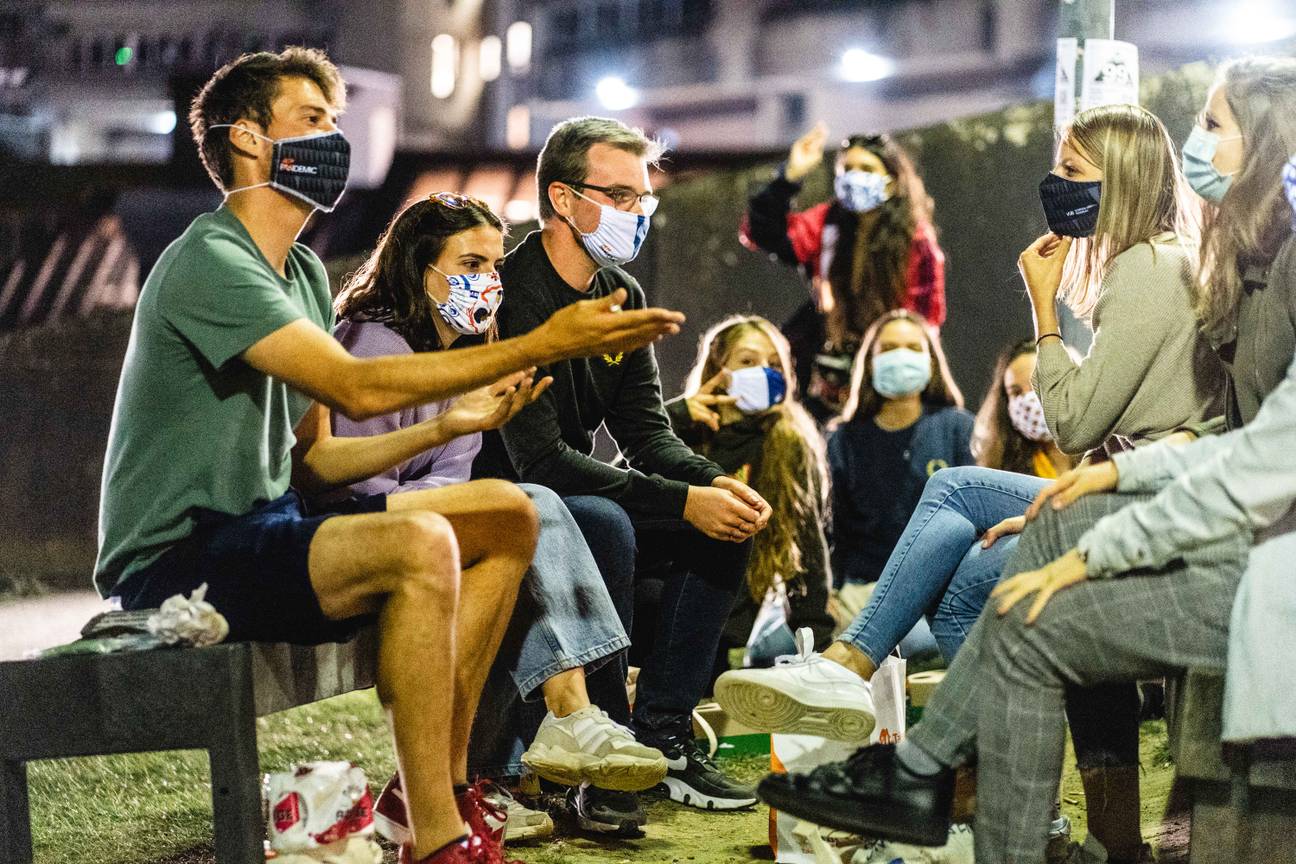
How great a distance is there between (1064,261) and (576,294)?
1187 millimetres

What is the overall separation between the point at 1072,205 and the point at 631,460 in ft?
4.43

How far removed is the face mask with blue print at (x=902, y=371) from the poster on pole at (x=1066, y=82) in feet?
3.68

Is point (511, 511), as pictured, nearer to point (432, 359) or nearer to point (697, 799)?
point (432, 359)

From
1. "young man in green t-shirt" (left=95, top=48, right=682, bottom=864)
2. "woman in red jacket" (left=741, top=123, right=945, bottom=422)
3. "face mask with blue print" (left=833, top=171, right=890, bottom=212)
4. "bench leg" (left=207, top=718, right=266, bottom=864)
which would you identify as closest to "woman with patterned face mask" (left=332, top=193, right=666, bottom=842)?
"young man in green t-shirt" (left=95, top=48, right=682, bottom=864)

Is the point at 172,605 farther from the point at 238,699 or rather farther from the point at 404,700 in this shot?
the point at 404,700

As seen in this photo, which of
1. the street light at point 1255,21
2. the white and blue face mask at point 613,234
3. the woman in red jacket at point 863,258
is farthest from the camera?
the street light at point 1255,21

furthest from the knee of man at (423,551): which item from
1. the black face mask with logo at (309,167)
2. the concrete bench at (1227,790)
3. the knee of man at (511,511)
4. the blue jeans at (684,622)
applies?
the concrete bench at (1227,790)

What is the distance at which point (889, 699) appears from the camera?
3.22 metres

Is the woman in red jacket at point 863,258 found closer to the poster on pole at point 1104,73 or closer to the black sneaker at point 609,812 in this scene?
the poster on pole at point 1104,73

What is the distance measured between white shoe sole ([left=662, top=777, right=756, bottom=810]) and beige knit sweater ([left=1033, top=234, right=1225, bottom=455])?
3.96ft

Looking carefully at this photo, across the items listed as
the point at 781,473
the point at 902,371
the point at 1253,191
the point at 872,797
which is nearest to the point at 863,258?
the point at 902,371

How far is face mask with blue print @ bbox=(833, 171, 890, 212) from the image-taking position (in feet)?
18.5

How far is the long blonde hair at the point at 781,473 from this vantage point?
459cm

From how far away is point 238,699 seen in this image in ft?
8.45
